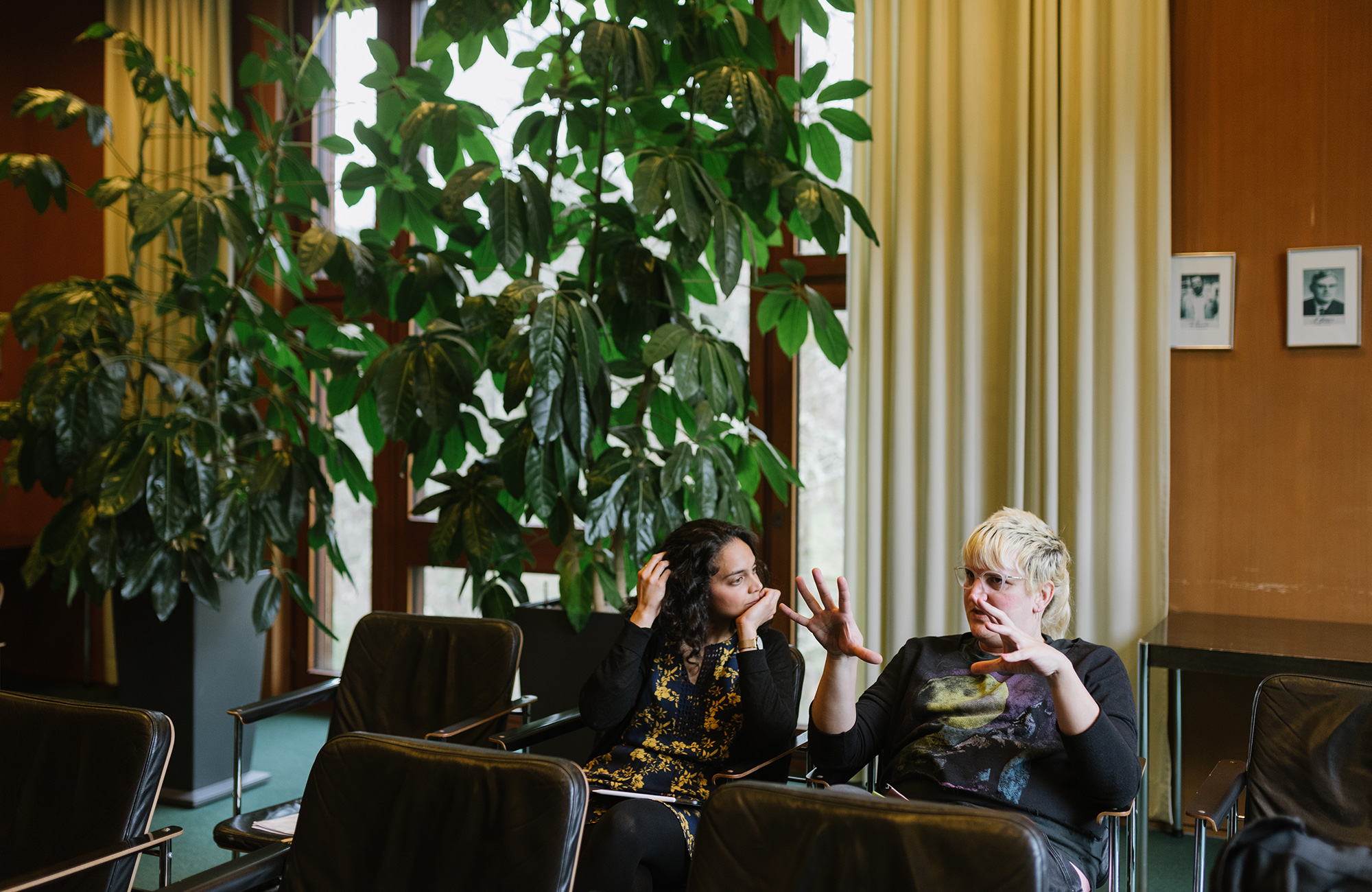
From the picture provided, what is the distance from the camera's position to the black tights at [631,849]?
2.13m

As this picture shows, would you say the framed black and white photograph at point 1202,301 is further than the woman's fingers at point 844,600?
Yes

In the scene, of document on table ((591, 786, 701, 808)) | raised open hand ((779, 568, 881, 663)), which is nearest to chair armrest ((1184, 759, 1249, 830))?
raised open hand ((779, 568, 881, 663))

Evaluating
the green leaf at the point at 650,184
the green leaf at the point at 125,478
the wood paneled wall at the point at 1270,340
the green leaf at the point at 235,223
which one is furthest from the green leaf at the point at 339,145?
the wood paneled wall at the point at 1270,340

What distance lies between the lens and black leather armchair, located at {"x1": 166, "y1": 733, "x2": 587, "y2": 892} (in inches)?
63.7

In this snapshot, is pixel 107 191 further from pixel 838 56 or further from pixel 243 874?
pixel 243 874

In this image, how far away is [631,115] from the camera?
3.62 meters

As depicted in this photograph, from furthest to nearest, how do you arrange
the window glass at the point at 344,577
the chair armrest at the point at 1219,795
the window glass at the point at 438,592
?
1. the window glass at the point at 344,577
2. the window glass at the point at 438,592
3. the chair armrest at the point at 1219,795

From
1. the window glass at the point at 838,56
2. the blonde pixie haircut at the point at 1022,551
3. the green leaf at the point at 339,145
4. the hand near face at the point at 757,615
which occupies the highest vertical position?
the window glass at the point at 838,56

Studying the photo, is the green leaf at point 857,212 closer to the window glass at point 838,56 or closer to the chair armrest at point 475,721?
the window glass at point 838,56

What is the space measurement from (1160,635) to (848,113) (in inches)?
72.5

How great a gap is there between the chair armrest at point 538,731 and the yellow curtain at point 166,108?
11.1ft

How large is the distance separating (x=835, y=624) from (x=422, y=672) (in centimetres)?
134

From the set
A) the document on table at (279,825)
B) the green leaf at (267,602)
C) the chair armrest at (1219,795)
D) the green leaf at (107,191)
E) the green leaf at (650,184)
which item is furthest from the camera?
the green leaf at (267,602)

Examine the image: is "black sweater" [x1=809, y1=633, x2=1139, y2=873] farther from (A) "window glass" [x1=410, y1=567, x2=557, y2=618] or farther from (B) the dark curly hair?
(A) "window glass" [x1=410, y1=567, x2=557, y2=618]
